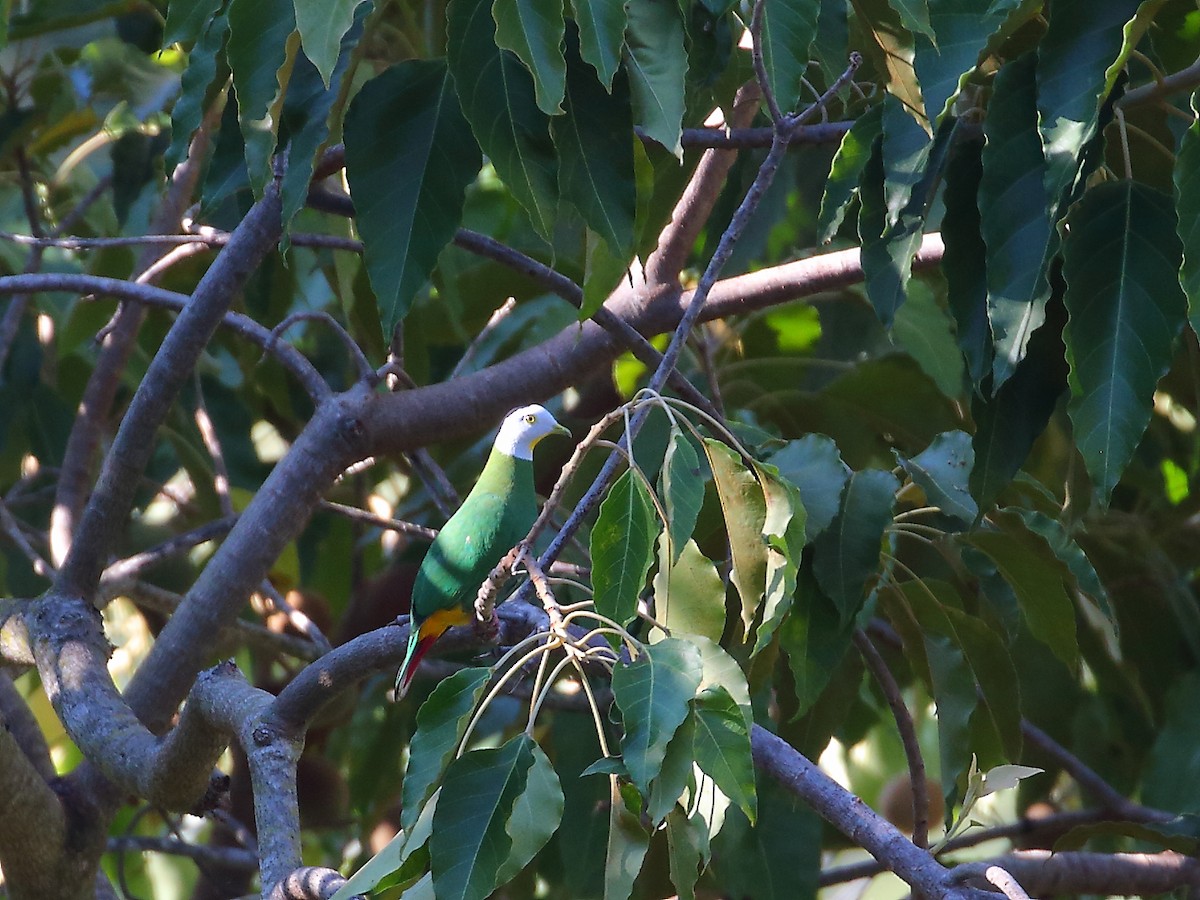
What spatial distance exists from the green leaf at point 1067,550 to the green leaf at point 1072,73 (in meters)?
0.64

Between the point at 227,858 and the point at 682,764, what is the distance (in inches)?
83.2

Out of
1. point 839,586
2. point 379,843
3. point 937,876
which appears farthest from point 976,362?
point 379,843

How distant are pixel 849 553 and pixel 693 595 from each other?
415mm

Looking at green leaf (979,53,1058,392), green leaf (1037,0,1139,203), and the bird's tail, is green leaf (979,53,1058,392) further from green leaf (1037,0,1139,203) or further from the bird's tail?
the bird's tail

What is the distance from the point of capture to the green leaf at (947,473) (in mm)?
1892

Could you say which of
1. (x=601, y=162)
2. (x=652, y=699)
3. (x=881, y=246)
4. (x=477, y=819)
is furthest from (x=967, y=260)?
(x=477, y=819)

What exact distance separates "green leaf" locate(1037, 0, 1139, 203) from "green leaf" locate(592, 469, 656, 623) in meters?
0.56

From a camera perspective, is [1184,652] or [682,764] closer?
[682,764]

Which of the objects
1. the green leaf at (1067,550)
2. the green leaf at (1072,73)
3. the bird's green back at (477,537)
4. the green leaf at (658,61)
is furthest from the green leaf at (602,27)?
the green leaf at (1067,550)

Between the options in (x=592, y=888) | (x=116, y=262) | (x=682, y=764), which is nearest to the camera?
(x=682, y=764)

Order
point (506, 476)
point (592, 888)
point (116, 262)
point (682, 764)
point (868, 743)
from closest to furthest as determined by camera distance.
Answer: point (682, 764) < point (506, 476) < point (592, 888) < point (116, 262) < point (868, 743)

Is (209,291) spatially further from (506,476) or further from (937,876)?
(937,876)

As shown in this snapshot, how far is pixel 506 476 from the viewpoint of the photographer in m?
2.02

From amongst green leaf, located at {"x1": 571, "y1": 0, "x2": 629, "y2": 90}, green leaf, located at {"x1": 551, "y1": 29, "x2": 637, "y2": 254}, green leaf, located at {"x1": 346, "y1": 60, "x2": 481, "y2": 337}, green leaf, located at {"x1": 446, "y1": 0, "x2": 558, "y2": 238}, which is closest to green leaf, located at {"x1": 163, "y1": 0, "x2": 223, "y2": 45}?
green leaf, located at {"x1": 346, "y1": 60, "x2": 481, "y2": 337}
